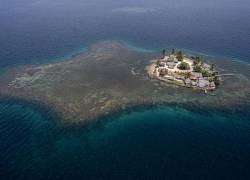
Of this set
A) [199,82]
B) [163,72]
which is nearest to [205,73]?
[199,82]

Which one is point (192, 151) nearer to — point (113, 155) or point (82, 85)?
point (113, 155)

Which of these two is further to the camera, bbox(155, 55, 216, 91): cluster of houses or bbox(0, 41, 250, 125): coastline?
bbox(155, 55, 216, 91): cluster of houses

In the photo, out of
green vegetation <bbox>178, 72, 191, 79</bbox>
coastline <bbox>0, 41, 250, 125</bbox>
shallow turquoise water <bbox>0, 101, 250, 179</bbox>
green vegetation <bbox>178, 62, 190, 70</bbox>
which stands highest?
green vegetation <bbox>178, 62, 190, 70</bbox>

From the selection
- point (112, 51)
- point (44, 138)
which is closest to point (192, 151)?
point (44, 138)

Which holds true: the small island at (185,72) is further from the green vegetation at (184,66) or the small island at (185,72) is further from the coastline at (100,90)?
the coastline at (100,90)

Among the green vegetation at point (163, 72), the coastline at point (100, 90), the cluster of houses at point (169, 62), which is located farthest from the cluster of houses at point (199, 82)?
the cluster of houses at point (169, 62)

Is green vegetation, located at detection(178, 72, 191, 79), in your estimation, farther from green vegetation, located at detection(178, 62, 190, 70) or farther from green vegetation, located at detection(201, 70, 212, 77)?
green vegetation, located at detection(201, 70, 212, 77)

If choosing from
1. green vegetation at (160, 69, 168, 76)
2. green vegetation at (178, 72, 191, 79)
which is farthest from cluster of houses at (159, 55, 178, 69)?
green vegetation at (178, 72, 191, 79)
